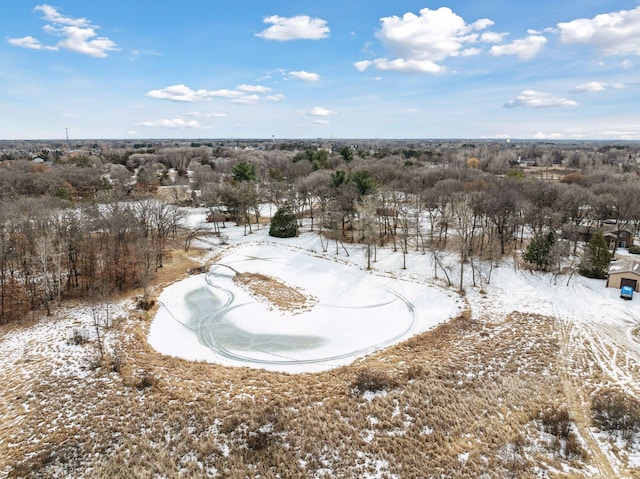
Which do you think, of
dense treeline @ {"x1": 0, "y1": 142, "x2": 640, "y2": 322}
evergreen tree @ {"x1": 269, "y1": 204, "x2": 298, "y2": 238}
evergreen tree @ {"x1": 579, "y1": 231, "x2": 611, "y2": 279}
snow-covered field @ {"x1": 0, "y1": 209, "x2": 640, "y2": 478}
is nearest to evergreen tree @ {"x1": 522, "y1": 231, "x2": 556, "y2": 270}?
dense treeline @ {"x1": 0, "y1": 142, "x2": 640, "y2": 322}

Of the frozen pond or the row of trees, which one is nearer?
the frozen pond

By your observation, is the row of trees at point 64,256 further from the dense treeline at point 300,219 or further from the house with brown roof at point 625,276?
the house with brown roof at point 625,276

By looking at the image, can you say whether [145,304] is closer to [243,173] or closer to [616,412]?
[616,412]

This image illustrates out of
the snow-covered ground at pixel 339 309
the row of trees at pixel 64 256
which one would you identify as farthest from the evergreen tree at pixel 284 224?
the row of trees at pixel 64 256

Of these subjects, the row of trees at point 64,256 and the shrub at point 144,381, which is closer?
the shrub at point 144,381

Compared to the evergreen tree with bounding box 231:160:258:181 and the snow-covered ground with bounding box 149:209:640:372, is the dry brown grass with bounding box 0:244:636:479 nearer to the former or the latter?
the snow-covered ground with bounding box 149:209:640:372

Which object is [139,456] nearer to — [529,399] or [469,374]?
[469,374]
